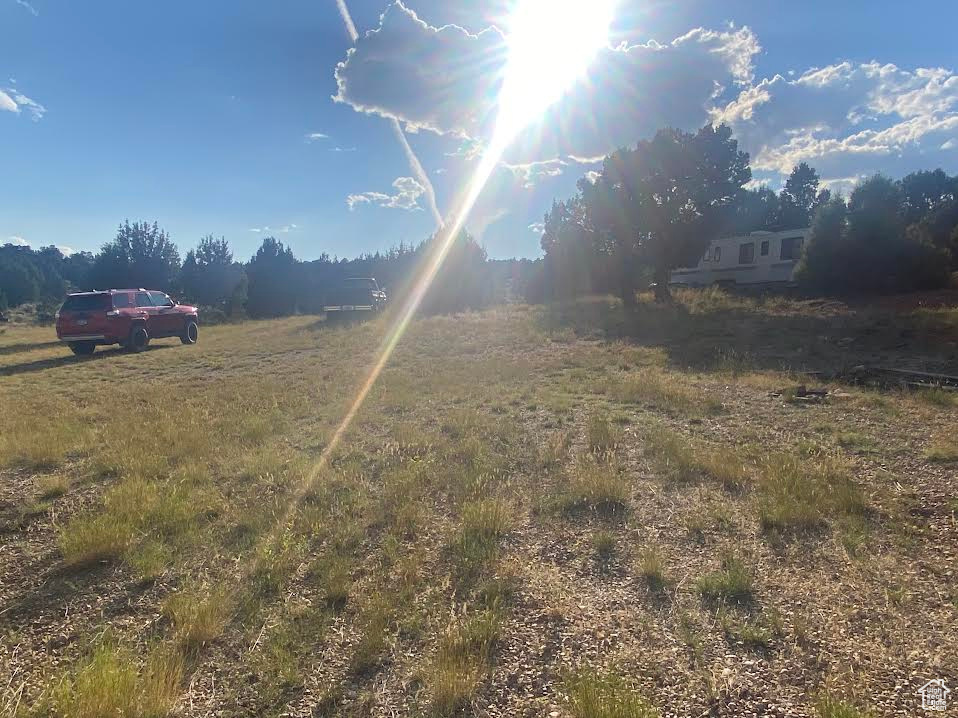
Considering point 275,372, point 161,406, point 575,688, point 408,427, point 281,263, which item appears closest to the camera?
point 575,688

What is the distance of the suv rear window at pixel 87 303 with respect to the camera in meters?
14.2

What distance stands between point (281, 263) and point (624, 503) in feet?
158

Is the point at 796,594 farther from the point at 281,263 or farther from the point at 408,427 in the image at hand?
the point at 281,263

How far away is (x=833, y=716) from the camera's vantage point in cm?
218

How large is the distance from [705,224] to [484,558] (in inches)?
1159

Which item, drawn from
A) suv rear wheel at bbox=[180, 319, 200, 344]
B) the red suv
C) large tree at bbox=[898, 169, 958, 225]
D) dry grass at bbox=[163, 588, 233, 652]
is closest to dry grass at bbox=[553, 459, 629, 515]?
dry grass at bbox=[163, 588, 233, 652]

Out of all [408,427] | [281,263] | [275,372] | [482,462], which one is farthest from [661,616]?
[281,263]

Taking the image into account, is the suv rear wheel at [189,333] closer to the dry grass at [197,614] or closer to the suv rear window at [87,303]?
the suv rear window at [87,303]

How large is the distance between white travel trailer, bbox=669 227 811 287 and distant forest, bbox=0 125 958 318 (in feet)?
10.3

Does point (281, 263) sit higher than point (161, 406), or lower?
higher

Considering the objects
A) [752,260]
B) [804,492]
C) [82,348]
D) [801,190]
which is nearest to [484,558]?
[804,492]

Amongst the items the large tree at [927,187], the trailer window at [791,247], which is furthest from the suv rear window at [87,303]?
the large tree at [927,187]

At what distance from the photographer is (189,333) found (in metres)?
18.8

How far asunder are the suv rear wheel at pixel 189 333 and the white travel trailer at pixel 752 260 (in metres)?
29.1
